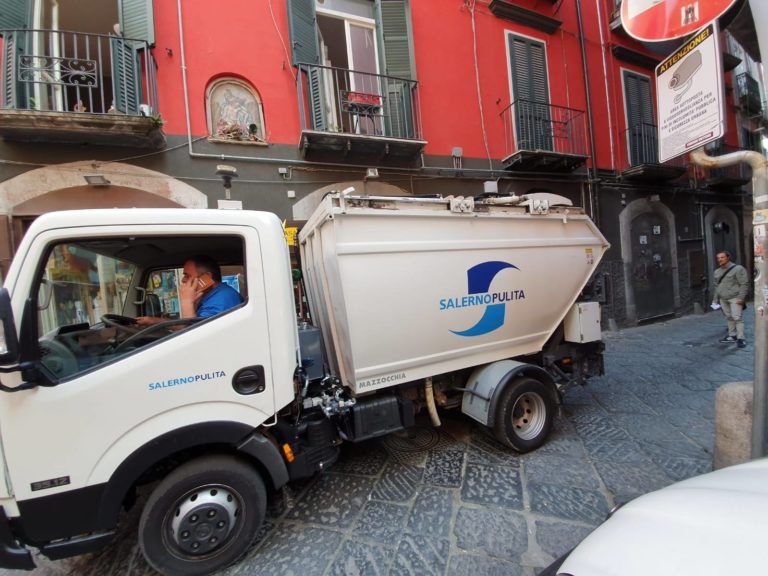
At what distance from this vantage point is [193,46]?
594 centimetres

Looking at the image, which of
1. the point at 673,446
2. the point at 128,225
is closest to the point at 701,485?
the point at 673,446

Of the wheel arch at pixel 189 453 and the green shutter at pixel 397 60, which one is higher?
the green shutter at pixel 397 60

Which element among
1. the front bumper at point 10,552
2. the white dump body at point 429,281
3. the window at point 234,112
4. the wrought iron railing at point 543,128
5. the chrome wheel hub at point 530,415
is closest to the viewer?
the front bumper at point 10,552

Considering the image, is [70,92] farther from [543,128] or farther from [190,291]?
[543,128]

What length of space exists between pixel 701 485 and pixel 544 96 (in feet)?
31.8

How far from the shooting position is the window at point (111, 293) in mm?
1916

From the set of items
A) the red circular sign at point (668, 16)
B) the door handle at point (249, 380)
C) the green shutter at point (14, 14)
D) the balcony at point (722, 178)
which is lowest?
the door handle at point (249, 380)

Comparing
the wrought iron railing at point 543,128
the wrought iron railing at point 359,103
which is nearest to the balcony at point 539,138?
the wrought iron railing at point 543,128

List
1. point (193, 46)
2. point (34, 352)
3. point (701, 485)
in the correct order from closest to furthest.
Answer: point (701, 485) → point (34, 352) → point (193, 46)

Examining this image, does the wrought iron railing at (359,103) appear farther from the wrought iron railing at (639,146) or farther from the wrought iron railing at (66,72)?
the wrought iron railing at (639,146)

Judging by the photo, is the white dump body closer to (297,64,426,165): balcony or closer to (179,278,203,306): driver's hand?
(179,278,203,306): driver's hand

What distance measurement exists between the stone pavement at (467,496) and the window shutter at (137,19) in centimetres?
716

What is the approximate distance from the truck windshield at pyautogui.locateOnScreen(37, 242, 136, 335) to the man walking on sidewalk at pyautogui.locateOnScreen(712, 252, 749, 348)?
32.1ft

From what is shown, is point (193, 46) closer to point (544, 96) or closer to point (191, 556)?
point (191, 556)
